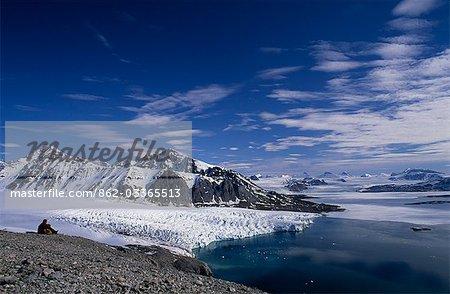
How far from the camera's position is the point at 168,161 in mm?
146875

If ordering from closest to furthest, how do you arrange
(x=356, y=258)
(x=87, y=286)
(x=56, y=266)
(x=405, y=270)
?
(x=87, y=286)
(x=56, y=266)
(x=405, y=270)
(x=356, y=258)

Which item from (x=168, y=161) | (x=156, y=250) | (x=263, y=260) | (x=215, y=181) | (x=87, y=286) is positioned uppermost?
(x=168, y=161)

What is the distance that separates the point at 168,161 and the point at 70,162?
162 ft

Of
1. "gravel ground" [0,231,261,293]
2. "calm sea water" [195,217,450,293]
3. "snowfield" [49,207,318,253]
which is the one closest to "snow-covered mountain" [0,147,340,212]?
"snowfield" [49,207,318,253]

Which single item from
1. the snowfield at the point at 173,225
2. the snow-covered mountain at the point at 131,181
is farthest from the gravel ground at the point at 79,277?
the snow-covered mountain at the point at 131,181

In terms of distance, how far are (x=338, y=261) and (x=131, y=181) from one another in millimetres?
68608

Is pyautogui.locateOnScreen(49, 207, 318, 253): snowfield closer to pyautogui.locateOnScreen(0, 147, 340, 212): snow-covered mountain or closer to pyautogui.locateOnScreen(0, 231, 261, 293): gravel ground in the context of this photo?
pyautogui.locateOnScreen(0, 231, 261, 293): gravel ground

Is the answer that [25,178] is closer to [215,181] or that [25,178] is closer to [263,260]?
[215,181]

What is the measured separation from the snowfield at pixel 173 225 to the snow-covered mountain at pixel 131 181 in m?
32.0

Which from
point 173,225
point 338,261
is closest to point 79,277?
point 338,261

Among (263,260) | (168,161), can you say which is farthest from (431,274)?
(168,161)

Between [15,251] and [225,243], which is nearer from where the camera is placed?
[15,251]

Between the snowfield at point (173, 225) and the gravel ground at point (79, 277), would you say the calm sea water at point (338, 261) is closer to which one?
the snowfield at point (173, 225)

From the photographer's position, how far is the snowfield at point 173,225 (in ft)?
115
